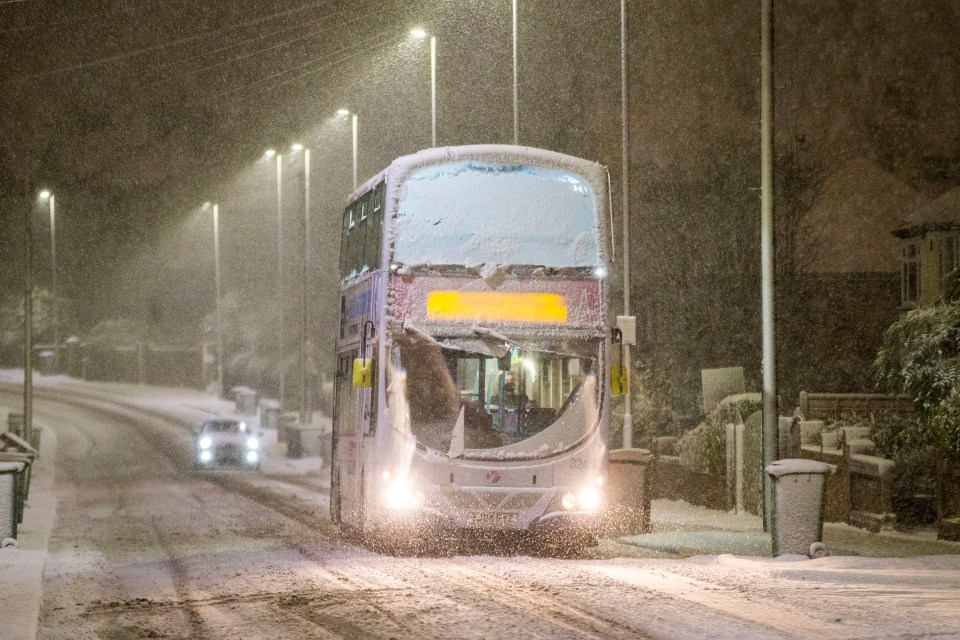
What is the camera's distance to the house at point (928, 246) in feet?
128

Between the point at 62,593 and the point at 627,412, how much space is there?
47.5 ft

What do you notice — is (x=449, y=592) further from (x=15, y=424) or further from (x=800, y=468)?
(x=15, y=424)

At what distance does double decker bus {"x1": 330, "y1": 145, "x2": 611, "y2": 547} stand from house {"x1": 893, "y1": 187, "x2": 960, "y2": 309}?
25436 millimetres

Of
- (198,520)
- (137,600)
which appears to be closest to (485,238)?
(137,600)

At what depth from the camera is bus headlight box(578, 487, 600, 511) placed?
1543cm

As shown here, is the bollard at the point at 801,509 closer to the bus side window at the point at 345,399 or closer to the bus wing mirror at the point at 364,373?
the bus wing mirror at the point at 364,373

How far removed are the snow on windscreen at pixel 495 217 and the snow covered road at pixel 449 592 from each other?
3481mm

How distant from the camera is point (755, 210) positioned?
140 feet

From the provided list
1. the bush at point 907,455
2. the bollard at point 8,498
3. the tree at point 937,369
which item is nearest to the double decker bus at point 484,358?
the bollard at point 8,498

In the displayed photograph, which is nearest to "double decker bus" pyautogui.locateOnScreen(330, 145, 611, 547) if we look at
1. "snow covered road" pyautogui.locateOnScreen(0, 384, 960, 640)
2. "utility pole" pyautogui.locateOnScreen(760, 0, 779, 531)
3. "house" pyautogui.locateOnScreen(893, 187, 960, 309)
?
"snow covered road" pyautogui.locateOnScreen(0, 384, 960, 640)

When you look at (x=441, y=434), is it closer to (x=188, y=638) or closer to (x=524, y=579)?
(x=524, y=579)

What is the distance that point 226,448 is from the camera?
36.9 meters

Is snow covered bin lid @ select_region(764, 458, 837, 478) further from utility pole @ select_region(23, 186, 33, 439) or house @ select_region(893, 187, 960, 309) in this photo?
house @ select_region(893, 187, 960, 309)

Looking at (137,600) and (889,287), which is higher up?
(889,287)
